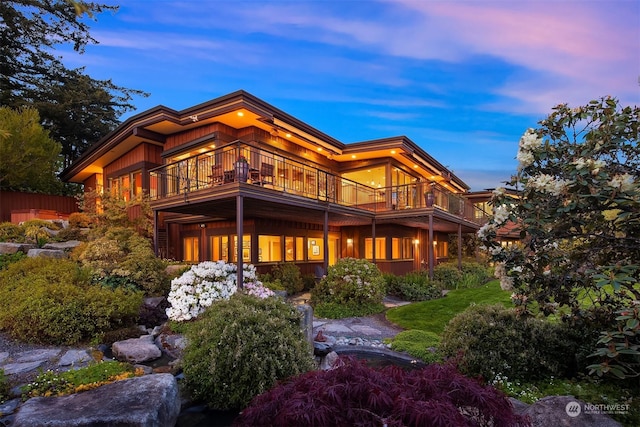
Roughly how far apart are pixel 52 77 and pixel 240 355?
95.6ft

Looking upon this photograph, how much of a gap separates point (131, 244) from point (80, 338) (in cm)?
507

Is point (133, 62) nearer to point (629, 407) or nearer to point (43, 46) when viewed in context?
point (43, 46)

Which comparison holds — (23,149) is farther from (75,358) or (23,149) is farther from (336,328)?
(336,328)

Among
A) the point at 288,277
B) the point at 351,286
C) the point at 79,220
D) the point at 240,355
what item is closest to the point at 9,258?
the point at 79,220

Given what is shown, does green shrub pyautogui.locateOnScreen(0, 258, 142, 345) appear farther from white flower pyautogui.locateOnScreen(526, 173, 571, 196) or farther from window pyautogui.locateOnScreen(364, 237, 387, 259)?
window pyautogui.locateOnScreen(364, 237, 387, 259)

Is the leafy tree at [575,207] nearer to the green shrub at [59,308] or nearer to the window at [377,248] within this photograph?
the green shrub at [59,308]

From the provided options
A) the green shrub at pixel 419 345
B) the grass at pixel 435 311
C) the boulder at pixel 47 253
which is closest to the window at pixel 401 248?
the grass at pixel 435 311

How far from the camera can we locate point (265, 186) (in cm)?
1377

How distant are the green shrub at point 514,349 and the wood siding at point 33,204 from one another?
62.6 feet

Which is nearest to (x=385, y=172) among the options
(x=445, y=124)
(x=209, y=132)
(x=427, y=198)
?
(x=427, y=198)

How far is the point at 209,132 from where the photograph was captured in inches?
547

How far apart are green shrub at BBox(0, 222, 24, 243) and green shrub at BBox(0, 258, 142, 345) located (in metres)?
5.01

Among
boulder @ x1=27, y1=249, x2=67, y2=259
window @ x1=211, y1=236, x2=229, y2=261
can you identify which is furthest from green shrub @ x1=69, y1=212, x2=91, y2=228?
window @ x1=211, y1=236, x2=229, y2=261

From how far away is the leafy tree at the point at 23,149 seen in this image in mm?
16625
